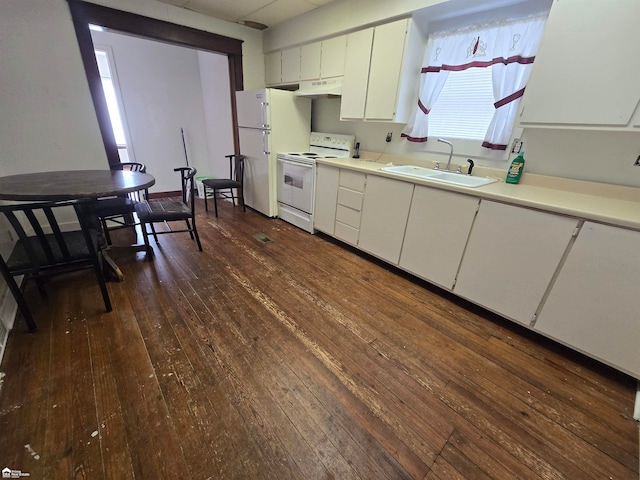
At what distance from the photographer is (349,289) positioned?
2.24 metres

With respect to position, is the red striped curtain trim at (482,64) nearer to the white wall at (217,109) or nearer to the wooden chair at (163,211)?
the wooden chair at (163,211)

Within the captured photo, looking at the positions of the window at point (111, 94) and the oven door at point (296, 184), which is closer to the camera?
the oven door at point (296, 184)

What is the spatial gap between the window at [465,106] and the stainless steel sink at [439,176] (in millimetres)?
347

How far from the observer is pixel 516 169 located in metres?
2.04

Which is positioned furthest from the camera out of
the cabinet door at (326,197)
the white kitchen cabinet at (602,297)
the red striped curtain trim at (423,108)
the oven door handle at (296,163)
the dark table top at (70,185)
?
the oven door handle at (296,163)

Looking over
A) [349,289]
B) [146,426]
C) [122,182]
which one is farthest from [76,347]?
[349,289]

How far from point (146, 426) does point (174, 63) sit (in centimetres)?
484

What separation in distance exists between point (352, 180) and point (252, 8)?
7.54ft

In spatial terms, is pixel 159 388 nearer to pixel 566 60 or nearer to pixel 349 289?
pixel 349 289

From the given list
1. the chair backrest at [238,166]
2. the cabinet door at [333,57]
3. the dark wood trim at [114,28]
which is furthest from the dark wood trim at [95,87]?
the cabinet door at [333,57]

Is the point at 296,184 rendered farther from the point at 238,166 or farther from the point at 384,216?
the point at 384,216

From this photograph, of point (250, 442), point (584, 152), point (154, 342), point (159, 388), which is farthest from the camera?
point (584, 152)

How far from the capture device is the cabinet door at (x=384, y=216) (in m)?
2.29

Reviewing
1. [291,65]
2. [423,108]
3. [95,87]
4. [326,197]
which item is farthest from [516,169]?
[95,87]
